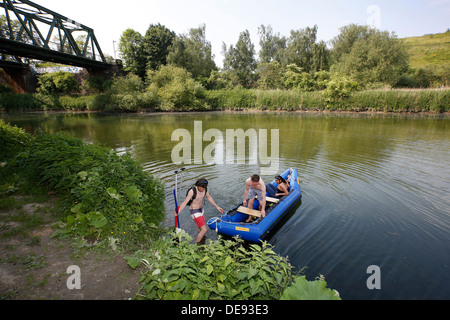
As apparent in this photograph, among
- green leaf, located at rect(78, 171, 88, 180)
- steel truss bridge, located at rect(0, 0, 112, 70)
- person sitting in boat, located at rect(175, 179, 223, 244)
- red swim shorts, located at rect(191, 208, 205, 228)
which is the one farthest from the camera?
steel truss bridge, located at rect(0, 0, 112, 70)

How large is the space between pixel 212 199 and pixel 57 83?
1879 inches

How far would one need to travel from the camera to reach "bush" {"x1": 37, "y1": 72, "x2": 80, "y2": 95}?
41344 millimetres

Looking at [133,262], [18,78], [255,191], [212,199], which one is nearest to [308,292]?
[133,262]

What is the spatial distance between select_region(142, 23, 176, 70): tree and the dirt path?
146ft

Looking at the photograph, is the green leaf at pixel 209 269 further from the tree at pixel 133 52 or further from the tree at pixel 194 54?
the tree at pixel 133 52

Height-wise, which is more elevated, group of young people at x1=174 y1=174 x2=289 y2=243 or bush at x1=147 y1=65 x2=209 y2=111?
bush at x1=147 y1=65 x2=209 y2=111

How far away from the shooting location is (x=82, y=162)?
5.07 m

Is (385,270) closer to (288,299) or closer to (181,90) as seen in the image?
(288,299)

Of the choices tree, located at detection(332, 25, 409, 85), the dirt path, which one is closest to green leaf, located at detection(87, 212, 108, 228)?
the dirt path

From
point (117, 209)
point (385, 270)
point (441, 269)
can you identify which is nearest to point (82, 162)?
point (117, 209)

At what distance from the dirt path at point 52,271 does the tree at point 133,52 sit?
45.2 meters

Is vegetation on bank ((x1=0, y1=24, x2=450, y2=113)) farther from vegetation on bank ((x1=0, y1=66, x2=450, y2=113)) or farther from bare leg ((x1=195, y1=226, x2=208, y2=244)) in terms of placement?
bare leg ((x1=195, y1=226, x2=208, y2=244))

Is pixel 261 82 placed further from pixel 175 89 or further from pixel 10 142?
pixel 10 142

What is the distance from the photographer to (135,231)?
4.49 m
